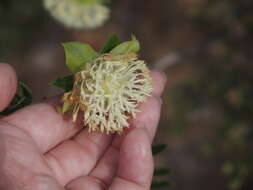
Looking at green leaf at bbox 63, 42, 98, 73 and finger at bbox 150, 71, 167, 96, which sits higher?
green leaf at bbox 63, 42, 98, 73

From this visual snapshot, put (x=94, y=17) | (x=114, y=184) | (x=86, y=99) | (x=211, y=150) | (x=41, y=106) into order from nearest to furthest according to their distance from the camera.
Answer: (x=114, y=184)
(x=86, y=99)
(x=41, y=106)
(x=94, y=17)
(x=211, y=150)

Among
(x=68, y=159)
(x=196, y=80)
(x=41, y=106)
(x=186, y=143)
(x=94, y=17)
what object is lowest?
(x=186, y=143)

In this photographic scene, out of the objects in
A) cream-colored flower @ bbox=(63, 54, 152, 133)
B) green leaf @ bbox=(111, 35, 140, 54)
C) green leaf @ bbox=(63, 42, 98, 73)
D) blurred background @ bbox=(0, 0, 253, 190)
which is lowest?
blurred background @ bbox=(0, 0, 253, 190)

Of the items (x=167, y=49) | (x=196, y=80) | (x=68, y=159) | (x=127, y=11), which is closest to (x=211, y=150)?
(x=196, y=80)

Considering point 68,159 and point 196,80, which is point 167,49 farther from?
point 68,159

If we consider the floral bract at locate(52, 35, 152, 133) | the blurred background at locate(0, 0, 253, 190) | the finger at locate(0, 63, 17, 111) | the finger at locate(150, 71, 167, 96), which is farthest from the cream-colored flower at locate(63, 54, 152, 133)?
the blurred background at locate(0, 0, 253, 190)

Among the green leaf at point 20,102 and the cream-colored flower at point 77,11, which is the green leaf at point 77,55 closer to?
the green leaf at point 20,102

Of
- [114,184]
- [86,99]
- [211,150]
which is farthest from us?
[211,150]

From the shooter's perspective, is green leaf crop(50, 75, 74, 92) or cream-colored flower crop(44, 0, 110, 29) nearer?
green leaf crop(50, 75, 74, 92)

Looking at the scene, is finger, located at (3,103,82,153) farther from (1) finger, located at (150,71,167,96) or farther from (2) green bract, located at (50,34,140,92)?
(1) finger, located at (150,71,167,96)

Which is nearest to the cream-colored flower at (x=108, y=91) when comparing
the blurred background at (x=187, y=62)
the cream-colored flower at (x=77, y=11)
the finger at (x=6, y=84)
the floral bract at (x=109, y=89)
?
the floral bract at (x=109, y=89)
